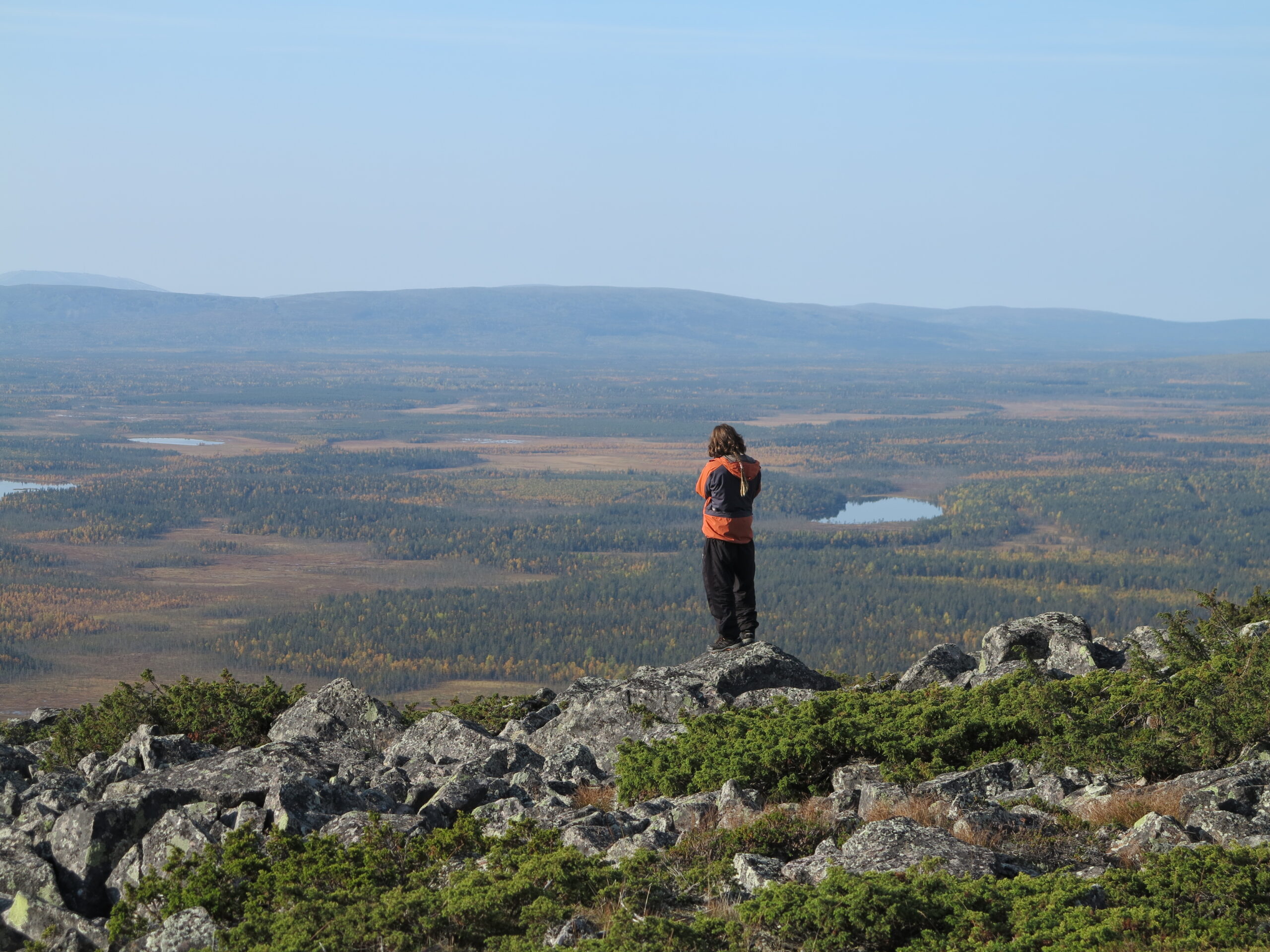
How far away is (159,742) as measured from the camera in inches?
496

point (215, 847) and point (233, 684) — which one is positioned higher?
point (215, 847)

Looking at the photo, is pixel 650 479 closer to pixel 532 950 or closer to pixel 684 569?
pixel 684 569

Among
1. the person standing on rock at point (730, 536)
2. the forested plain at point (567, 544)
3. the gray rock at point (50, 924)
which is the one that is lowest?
the forested plain at point (567, 544)

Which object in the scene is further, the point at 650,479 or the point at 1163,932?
the point at 650,479

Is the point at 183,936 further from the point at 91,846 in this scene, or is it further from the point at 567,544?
the point at 567,544

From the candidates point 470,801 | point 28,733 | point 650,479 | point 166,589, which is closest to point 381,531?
point 166,589

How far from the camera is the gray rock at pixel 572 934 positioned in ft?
24.3

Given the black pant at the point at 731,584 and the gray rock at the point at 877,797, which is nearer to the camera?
the gray rock at the point at 877,797

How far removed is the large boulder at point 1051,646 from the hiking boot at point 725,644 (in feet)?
10.1

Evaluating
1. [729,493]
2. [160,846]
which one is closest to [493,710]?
[729,493]

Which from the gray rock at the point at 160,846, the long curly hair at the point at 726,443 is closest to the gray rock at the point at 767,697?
the long curly hair at the point at 726,443

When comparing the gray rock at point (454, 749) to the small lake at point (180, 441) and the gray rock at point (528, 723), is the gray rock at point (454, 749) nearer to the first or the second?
the gray rock at point (528, 723)

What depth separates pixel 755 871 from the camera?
324 inches

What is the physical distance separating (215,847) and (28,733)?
10.3 meters
